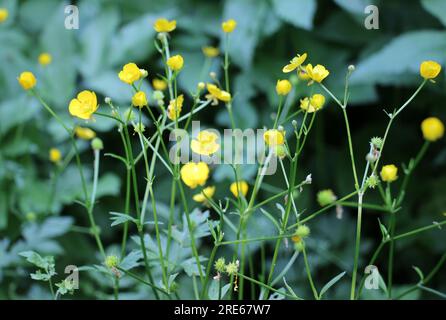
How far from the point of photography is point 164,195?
1.26m

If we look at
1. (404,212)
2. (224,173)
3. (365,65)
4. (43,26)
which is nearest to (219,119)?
(224,173)

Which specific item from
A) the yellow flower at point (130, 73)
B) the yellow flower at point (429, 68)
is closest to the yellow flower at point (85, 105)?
the yellow flower at point (130, 73)

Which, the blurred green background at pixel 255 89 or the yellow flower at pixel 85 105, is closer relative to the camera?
the yellow flower at pixel 85 105

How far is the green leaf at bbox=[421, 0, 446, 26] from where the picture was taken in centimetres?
112

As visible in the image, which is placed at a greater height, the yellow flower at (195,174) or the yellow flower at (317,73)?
the yellow flower at (317,73)

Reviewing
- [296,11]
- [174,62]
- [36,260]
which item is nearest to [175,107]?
[174,62]

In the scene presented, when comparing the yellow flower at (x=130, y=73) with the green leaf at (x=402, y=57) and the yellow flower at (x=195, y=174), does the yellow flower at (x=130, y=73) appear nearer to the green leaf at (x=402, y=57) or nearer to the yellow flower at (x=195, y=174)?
the yellow flower at (x=195, y=174)

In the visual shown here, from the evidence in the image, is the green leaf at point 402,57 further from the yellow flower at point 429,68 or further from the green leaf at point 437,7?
the yellow flower at point 429,68

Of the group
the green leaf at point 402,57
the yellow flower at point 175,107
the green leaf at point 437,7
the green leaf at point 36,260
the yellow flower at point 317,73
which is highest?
the green leaf at point 437,7

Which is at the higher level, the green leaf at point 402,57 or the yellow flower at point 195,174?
the green leaf at point 402,57

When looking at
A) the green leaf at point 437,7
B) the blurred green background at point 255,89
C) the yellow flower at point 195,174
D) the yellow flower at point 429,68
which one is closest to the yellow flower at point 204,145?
the yellow flower at point 195,174

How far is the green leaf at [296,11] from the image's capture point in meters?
1.14

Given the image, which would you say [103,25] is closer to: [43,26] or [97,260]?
[43,26]
